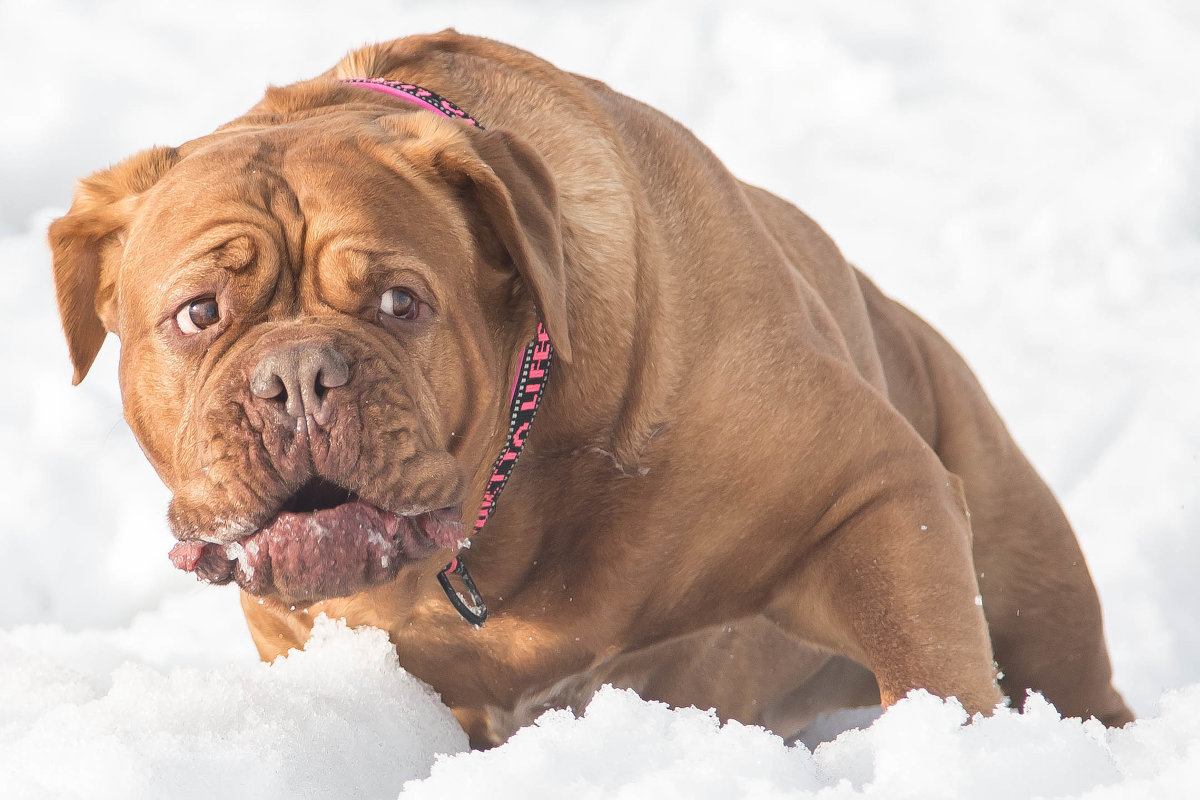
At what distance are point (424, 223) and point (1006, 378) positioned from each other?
3611 mm

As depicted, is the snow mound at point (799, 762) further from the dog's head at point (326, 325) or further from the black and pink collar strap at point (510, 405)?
the black and pink collar strap at point (510, 405)

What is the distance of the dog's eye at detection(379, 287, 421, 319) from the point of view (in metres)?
2.20

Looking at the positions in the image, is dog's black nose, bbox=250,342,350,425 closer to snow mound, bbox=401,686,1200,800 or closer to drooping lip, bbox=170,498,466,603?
drooping lip, bbox=170,498,466,603

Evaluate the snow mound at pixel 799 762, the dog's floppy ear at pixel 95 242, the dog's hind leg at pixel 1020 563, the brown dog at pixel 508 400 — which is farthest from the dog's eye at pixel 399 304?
the dog's hind leg at pixel 1020 563

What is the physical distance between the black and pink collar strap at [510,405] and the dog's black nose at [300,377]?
44cm

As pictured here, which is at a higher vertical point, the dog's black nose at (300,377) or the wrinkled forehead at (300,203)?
the wrinkled forehead at (300,203)

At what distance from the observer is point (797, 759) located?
6.48ft

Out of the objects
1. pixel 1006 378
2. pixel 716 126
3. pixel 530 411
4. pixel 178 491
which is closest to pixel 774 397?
pixel 530 411

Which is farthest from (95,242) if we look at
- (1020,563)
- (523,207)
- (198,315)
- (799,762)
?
(1020,563)

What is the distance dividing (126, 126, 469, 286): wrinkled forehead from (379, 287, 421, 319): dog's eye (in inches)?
2.5

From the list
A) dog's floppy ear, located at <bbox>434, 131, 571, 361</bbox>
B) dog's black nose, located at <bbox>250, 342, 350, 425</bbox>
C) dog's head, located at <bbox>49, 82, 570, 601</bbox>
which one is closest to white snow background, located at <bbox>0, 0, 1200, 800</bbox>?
dog's head, located at <bbox>49, 82, 570, 601</bbox>

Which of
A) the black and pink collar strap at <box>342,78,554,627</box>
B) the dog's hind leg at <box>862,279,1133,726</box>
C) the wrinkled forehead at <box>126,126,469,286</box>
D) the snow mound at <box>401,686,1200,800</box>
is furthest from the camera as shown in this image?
the dog's hind leg at <box>862,279,1133,726</box>

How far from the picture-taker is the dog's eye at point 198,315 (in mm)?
2186

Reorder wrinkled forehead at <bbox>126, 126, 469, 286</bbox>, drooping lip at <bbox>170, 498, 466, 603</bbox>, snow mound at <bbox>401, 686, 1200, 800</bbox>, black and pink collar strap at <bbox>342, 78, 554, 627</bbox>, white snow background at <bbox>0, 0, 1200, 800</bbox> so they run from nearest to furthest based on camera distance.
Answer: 1. snow mound at <bbox>401, 686, 1200, 800</bbox>
2. white snow background at <bbox>0, 0, 1200, 800</bbox>
3. drooping lip at <bbox>170, 498, 466, 603</bbox>
4. wrinkled forehead at <bbox>126, 126, 469, 286</bbox>
5. black and pink collar strap at <bbox>342, 78, 554, 627</bbox>
